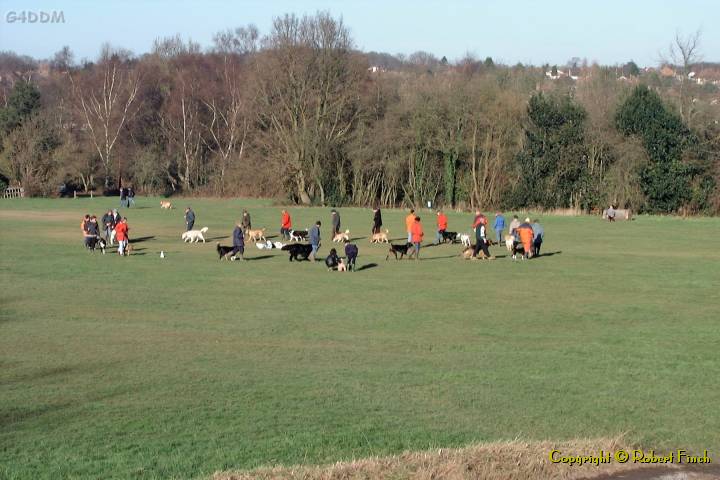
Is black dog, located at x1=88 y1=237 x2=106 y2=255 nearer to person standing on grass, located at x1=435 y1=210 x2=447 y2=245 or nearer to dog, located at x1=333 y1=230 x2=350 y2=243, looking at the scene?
dog, located at x1=333 y1=230 x2=350 y2=243

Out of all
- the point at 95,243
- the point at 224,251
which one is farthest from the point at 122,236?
the point at 224,251

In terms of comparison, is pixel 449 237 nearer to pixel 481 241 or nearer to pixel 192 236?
pixel 481 241

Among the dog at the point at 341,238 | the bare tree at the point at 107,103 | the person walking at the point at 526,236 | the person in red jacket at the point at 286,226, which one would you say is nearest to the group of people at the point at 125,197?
the bare tree at the point at 107,103

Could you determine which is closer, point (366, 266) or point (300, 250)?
point (366, 266)

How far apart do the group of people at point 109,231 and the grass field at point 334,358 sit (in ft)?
4.35

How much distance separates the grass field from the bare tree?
177ft

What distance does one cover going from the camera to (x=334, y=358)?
16.1 metres

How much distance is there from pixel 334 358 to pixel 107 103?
7629cm

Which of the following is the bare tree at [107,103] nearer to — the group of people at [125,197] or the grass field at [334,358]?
the group of people at [125,197]

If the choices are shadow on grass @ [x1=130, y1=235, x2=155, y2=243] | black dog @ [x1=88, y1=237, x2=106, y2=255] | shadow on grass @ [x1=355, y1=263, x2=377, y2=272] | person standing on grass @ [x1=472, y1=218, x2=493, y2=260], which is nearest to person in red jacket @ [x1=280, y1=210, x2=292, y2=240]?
shadow on grass @ [x1=130, y1=235, x2=155, y2=243]

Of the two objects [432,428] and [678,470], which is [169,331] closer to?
[432,428]

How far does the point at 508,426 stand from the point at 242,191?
6662cm

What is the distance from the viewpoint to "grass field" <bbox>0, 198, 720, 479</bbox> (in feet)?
35.9

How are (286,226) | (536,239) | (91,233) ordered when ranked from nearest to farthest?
(536,239), (91,233), (286,226)
